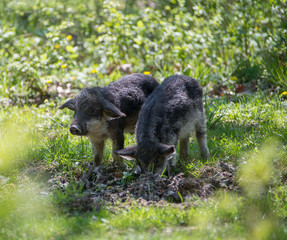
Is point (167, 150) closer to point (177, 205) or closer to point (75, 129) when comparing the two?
point (177, 205)

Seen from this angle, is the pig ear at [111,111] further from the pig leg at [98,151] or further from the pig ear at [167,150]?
the pig ear at [167,150]

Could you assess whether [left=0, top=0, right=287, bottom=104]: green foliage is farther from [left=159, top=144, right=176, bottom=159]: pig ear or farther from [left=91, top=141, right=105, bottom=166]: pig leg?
[left=159, top=144, right=176, bottom=159]: pig ear

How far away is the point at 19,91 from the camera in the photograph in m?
9.92

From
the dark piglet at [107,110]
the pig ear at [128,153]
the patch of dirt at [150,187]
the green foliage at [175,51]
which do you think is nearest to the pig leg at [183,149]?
the patch of dirt at [150,187]

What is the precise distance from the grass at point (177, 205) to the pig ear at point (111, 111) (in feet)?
3.18

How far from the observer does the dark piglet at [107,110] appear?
6402 mm

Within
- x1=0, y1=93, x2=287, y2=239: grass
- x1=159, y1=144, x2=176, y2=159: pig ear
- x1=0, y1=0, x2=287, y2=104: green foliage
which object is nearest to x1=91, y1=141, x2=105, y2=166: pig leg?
x1=0, y1=93, x2=287, y2=239: grass

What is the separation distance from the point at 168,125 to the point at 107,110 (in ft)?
3.26

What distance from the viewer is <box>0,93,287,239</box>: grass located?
4.57 meters

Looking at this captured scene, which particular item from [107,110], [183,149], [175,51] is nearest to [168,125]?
[183,149]

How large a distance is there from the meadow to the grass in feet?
0.06

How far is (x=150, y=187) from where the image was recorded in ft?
18.7

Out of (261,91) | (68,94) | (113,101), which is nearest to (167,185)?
(113,101)

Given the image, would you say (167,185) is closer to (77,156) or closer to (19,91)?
(77,156)
